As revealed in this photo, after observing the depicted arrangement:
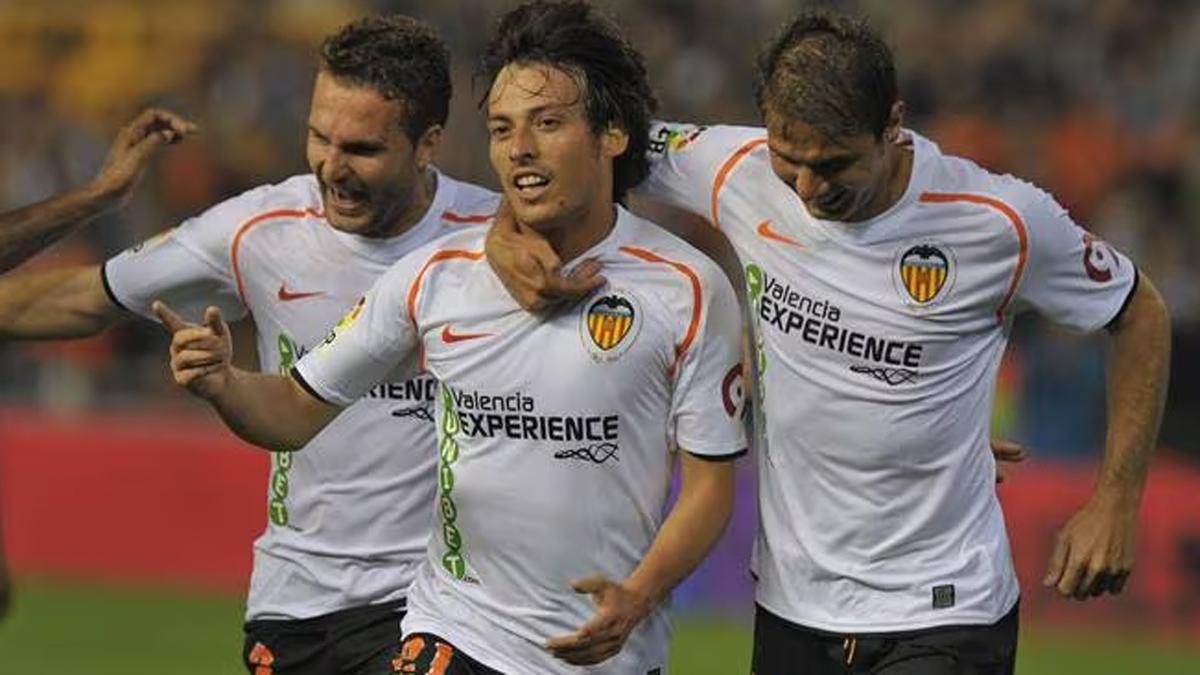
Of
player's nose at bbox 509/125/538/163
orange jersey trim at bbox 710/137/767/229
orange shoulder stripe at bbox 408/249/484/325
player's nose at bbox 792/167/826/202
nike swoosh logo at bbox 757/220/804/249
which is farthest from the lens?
orange jersey trim at bbox 710/137/767/229


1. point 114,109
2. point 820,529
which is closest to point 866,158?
point 820,529

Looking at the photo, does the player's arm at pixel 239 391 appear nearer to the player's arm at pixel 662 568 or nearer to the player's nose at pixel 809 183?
the player's arm at pixel 662 568

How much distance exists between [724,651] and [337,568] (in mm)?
8142

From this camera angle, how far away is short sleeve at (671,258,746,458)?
24.5 ft

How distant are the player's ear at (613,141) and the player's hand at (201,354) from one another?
1.12 metres

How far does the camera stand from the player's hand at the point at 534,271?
24.4 feet

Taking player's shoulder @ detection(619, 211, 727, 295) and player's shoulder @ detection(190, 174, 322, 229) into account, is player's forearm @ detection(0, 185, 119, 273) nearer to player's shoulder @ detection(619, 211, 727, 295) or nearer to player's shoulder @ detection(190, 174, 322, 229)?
player's shoulder @ detection(190, 174, 322, 229)

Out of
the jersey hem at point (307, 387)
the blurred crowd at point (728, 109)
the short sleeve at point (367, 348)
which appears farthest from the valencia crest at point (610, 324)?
the blurred crowd at point (728, 109)

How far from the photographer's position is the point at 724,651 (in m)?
16.4

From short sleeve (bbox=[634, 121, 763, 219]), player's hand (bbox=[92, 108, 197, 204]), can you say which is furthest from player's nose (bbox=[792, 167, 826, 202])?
player's hand (bbox=[92, 108, 197, 204])

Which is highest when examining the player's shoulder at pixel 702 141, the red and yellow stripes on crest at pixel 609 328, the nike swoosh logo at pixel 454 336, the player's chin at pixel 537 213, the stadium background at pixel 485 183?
the player's shoulder at pixel 702 141

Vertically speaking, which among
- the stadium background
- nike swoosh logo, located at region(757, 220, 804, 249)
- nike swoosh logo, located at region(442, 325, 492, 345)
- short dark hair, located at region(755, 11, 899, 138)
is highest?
short dark hair, located at region(755, 11, 899, 138)

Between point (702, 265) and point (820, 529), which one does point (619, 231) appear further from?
point (820, 529)

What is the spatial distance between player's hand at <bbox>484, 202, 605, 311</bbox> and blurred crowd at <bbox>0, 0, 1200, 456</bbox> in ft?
34.1
